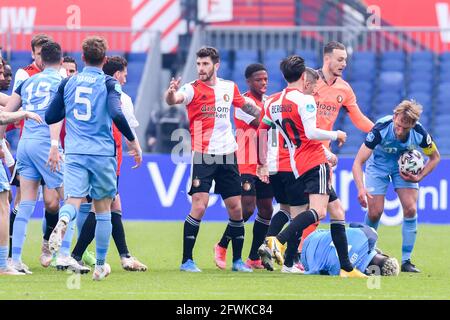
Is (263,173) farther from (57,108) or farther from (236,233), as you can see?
(57,108)

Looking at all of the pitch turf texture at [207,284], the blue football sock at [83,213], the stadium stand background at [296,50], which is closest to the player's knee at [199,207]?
the pitch turf texture at [207,284]

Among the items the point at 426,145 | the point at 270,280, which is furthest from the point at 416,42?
the point at 270,280

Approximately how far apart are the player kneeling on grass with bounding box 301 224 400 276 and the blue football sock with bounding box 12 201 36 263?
266cm

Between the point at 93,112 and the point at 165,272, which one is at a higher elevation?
the point at 93,112

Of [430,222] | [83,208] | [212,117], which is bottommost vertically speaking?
[430,222]

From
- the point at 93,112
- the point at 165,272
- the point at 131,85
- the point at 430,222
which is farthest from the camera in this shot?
the point at 131,85

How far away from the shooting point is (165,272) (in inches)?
471

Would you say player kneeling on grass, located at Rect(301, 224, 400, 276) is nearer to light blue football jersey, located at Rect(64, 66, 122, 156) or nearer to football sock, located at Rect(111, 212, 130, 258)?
football sock, located at Rect(111, 212, 130, 258)

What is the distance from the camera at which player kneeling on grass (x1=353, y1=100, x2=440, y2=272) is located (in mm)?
12156

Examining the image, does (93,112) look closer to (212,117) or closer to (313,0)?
(212,117)

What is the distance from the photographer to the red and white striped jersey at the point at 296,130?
1156 centimetres

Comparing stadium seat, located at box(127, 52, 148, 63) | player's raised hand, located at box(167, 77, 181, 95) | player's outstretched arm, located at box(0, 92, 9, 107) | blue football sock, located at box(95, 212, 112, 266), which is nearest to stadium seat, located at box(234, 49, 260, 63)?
stadium seat, located at box(127, 52, 148, 63)

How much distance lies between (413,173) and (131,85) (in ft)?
39.3

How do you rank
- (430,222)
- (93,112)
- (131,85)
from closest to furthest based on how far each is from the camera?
1. (93,112)
2. (430,222)
3. (131,85)
